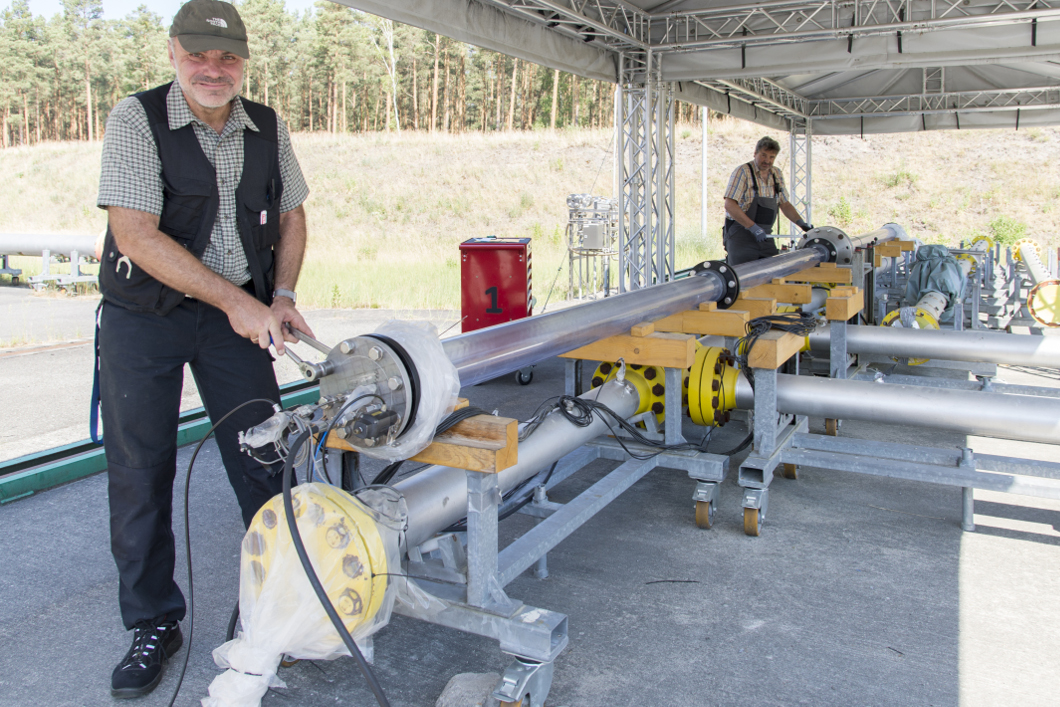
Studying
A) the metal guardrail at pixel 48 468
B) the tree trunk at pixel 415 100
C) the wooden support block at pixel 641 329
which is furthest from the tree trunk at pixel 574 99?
the wooden support block at pixel 641 329

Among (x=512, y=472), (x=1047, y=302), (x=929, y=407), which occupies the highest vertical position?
(x=1047, y=302)

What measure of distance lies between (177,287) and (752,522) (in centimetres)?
247

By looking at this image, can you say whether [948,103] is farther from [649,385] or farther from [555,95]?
[555,95]

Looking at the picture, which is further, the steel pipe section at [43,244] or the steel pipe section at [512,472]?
the steel pipe section at [43,244]

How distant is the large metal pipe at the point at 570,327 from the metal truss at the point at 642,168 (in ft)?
16.9

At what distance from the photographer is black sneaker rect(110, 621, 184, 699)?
A: 2221mm

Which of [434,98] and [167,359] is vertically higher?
[434,98]

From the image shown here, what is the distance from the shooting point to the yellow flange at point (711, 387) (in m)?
3.66

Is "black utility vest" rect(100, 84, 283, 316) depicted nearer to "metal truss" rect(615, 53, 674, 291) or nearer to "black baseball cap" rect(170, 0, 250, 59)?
"black baseball cap" rect(170, 0, 250, 59)

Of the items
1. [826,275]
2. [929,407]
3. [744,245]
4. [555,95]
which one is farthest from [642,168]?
[555,95]

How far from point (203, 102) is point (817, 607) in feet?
8.43

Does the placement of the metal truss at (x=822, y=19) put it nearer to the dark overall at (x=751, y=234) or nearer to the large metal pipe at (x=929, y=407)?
the dark overall at (x=751, y=234)

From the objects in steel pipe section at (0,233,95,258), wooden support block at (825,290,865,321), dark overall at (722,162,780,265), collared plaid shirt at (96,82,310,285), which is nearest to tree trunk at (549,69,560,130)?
steel pipe section at (0,233,95,258)

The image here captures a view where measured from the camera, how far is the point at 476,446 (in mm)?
1944
